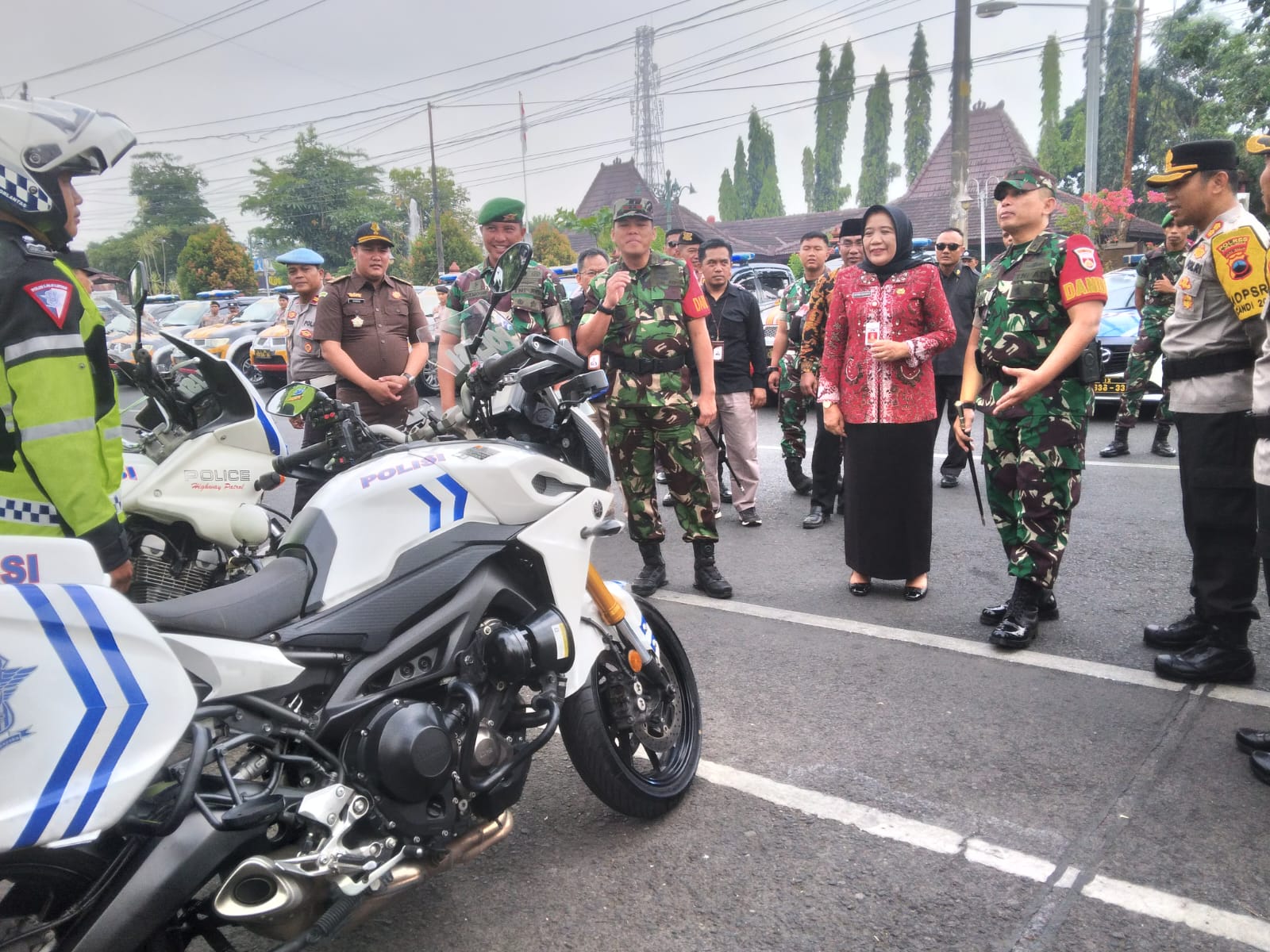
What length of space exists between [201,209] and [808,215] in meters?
36.5

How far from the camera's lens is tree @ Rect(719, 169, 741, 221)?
305 ft

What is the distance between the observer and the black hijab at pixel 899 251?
4570 mm

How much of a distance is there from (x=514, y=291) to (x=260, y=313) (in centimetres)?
1818

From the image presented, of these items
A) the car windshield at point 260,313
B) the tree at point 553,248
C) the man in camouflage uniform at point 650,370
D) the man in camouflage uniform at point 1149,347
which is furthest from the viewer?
the tree at point 553,248

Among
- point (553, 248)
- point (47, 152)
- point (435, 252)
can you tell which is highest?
point (435, 252)

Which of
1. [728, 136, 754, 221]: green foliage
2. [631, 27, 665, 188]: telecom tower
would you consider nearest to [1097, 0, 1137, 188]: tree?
[631, 27, 665, 188]: telecom tower

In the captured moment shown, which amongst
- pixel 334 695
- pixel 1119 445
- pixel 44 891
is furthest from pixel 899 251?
pixel 1119 445

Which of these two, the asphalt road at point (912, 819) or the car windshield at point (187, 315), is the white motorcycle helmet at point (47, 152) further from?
the car windshield at point (187, 315)

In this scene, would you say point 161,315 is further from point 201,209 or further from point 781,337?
point 201,209

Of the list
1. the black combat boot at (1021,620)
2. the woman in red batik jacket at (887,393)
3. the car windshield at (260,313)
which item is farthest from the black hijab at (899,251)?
the car windshield at (260,313)

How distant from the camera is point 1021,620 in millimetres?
4066

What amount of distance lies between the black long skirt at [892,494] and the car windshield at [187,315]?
66.2ft

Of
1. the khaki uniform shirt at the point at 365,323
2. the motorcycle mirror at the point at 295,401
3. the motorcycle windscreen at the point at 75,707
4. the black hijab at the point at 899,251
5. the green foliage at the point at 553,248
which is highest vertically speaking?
the green foliage at the point at 553,248

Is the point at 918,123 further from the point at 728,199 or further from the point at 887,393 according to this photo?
the point at 887,393
